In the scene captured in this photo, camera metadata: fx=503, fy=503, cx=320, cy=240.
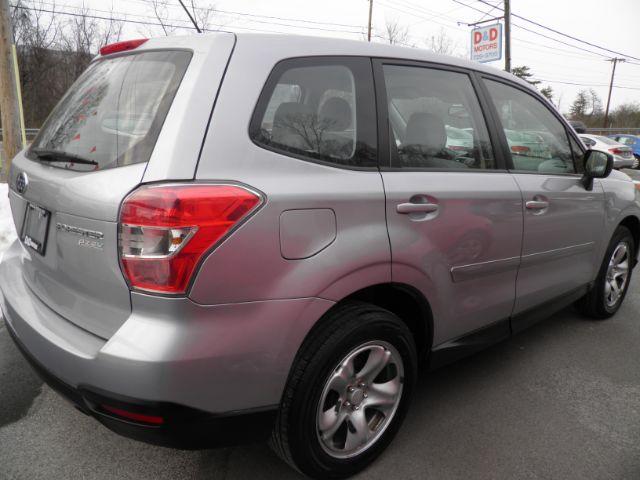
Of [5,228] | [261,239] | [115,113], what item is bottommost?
[5,228]

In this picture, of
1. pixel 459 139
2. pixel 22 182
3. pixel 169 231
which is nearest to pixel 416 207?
pixel 459 139

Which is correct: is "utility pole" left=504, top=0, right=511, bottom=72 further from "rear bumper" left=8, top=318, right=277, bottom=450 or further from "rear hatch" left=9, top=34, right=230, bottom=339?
"rear bumper" left=8, top=318, right=277, bottom=450

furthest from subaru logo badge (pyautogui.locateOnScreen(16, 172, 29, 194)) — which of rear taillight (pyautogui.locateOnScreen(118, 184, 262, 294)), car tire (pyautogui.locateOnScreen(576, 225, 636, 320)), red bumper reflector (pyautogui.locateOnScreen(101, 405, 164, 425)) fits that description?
car tire (pyautogui.locateOnScreen(576, 225, 636, 320))

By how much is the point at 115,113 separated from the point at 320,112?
2.53ft

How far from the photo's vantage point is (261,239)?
5.31 feet

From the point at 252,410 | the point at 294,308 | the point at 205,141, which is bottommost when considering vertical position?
the point at 252,410

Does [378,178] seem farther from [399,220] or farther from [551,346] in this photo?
[551,346]

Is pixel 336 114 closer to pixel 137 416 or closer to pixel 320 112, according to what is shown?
pixel 320 112

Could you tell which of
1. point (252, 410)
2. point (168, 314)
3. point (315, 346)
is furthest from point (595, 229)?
point (168, 314)

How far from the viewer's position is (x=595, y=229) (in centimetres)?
338

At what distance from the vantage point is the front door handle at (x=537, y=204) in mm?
2725

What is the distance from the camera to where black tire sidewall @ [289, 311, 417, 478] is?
1.82 metres

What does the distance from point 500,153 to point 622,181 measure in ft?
5.41

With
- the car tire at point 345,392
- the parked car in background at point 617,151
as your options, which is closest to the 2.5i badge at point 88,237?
the car tire at point 345,392
